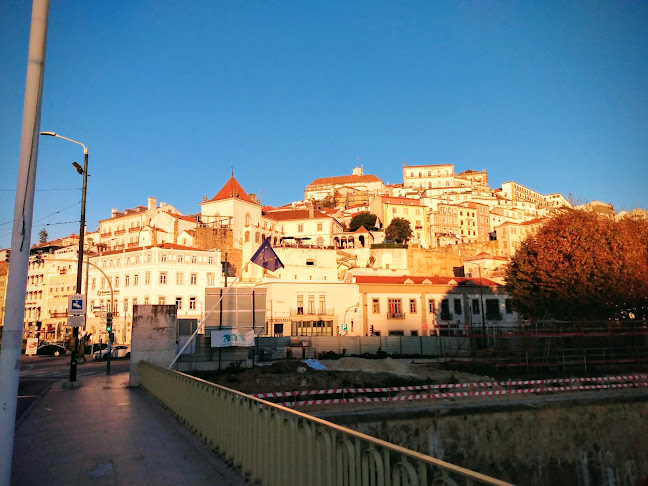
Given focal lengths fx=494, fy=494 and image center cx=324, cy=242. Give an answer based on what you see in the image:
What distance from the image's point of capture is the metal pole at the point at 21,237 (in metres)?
5.45

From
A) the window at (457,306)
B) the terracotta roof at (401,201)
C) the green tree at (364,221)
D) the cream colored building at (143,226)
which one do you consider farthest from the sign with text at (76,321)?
the terracotta roof at (401,201)

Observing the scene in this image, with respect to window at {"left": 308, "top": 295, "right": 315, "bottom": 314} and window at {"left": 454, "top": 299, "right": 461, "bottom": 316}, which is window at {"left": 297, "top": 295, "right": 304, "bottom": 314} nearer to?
window at {"left": 308, "top": 295, "right": 315, "bottom": 314}

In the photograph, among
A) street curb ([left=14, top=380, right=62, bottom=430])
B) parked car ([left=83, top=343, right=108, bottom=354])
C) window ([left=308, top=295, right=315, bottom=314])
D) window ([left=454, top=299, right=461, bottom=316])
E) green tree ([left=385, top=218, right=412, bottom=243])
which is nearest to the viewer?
street curb ([left=14, top=380, right=62, bottom=430])

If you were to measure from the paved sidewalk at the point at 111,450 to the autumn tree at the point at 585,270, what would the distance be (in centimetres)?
2977

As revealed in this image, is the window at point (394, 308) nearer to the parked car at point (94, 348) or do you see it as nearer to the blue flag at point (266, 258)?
the parked car at point (94, 348)

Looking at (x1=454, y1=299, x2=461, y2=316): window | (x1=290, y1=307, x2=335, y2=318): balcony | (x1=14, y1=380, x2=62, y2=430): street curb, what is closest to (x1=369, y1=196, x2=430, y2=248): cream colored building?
(x1=454, y1=299, x2=461, y2=316): window

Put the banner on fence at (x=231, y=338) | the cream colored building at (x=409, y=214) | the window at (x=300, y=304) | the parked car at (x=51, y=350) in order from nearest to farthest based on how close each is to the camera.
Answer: the banner on fence at (x=231, y=338), the parked car at (x=51, y=350), the window at (x=300, y=304), the cream colored building at (x=409, y=214)

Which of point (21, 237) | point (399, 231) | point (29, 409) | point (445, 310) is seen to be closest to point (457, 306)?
point (445, 310)

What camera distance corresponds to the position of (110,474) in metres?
7.31

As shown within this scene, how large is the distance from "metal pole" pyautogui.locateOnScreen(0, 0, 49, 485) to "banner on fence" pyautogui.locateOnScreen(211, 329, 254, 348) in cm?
2148

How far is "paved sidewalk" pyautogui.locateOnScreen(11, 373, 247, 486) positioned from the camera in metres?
7.10

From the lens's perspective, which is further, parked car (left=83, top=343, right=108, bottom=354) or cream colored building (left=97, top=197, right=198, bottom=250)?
cream colored building (left=97, top=197, right=198, bottom=250)

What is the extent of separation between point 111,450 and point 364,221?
87.7 meters

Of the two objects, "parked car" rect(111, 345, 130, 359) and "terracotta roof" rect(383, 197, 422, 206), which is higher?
"terracotta roof" rect(383, 197, 422, 206)
